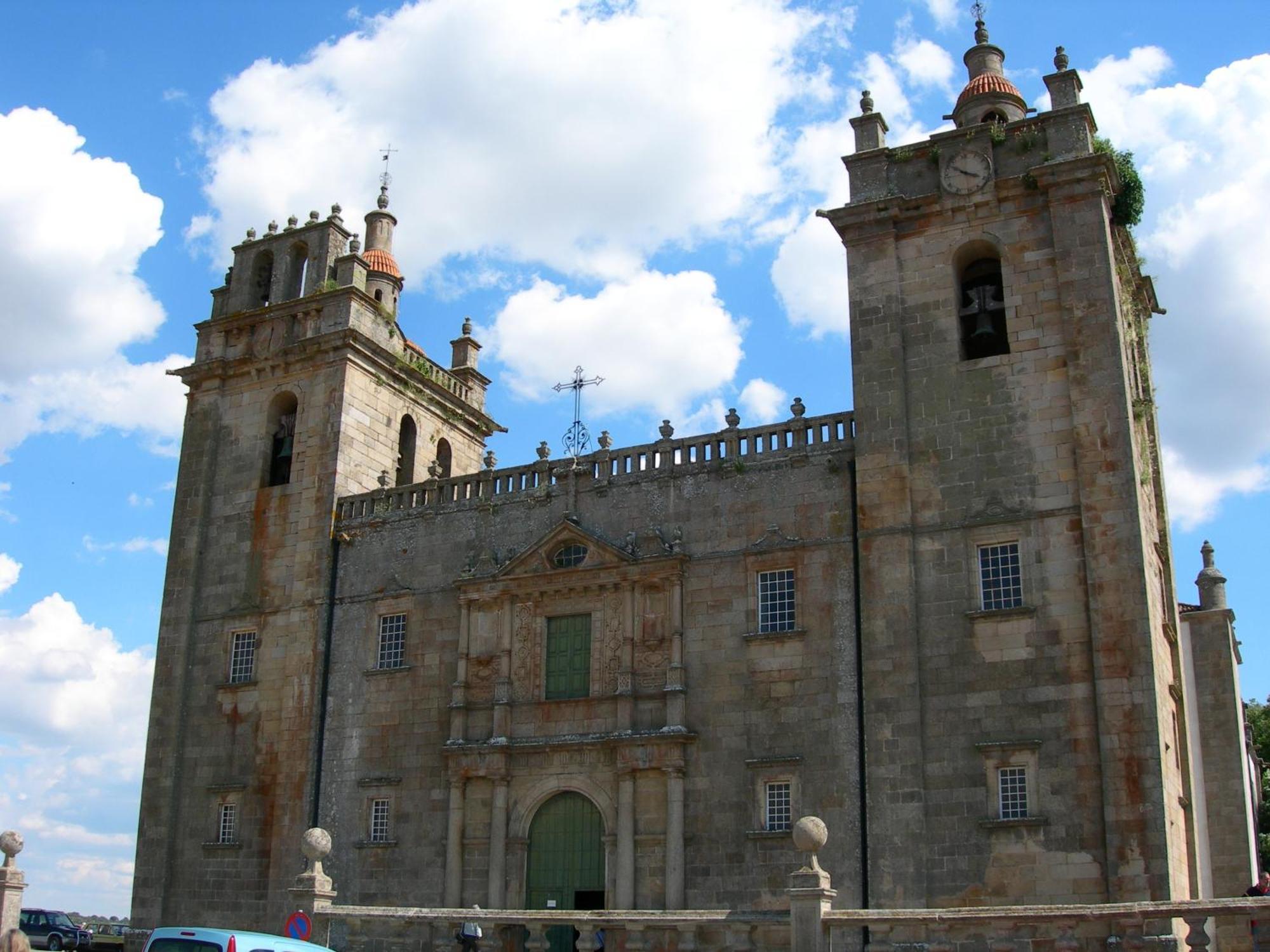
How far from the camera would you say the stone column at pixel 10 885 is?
2162 centimetres

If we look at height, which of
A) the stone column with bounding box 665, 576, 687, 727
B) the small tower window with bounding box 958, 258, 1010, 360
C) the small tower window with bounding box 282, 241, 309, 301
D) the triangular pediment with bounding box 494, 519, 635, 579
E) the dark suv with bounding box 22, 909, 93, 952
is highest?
the small tower window with bounding box 282, 241, 309, 301

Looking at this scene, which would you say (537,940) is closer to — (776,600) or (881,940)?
(881,940)

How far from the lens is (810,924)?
1620 cm

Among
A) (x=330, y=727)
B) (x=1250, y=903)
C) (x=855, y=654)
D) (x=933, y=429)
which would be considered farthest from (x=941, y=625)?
(x=330, y=727)

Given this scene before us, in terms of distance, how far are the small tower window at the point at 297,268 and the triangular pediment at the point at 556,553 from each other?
10379 millimetres

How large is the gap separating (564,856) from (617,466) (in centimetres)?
774

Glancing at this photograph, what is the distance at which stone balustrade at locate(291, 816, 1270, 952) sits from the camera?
14719 millimetres

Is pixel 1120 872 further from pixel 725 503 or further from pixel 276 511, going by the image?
pixel 276 511

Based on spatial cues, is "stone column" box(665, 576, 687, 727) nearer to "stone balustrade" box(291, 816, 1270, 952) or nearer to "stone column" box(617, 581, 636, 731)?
"stone column" box(617, 581, 636, 731)

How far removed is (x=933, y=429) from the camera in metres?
24.9

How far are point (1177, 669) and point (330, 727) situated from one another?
17.0m

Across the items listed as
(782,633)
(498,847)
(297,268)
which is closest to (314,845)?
(498,847)

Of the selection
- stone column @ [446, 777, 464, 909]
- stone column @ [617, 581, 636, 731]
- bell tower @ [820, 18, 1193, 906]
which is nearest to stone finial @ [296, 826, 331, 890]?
stone column @ [446, 777, 464, 909]

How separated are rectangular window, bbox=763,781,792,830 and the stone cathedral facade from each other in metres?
0.06
